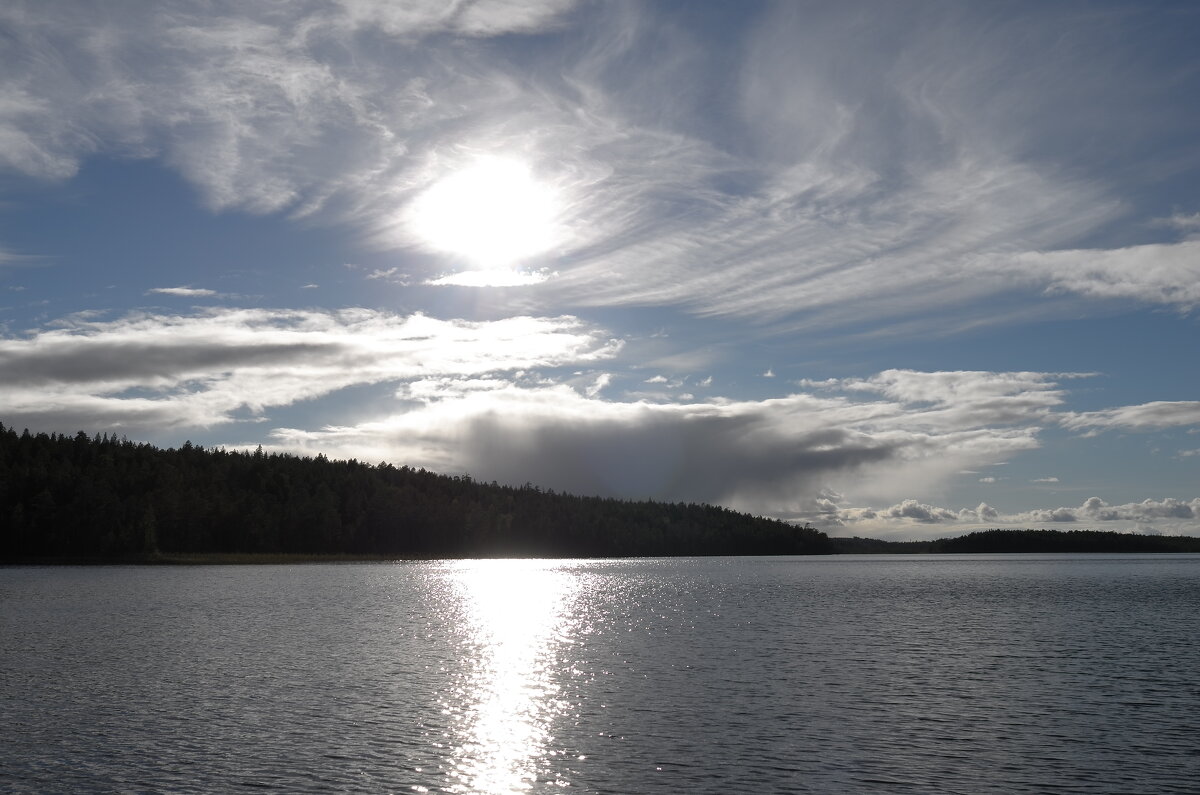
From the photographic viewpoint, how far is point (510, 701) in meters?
47.4

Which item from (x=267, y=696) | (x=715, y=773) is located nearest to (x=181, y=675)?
(x=267, y=696)

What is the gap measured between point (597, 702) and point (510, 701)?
4.33 meters

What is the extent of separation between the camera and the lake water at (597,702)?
32406 mm

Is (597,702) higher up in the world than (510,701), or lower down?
higher up

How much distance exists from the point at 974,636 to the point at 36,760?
215ft

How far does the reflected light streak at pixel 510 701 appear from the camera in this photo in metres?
32.9

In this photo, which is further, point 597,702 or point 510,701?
point 510,701

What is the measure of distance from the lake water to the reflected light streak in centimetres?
18

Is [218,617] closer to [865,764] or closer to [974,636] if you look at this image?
[974,636]

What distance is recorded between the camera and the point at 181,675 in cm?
5425

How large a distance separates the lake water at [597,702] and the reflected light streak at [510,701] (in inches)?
6.9

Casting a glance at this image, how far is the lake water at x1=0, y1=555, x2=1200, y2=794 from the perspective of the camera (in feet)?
106

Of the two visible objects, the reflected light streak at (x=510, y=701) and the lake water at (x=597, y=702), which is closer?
the lake water at (x=597, y=702)

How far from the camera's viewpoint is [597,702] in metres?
46.9
